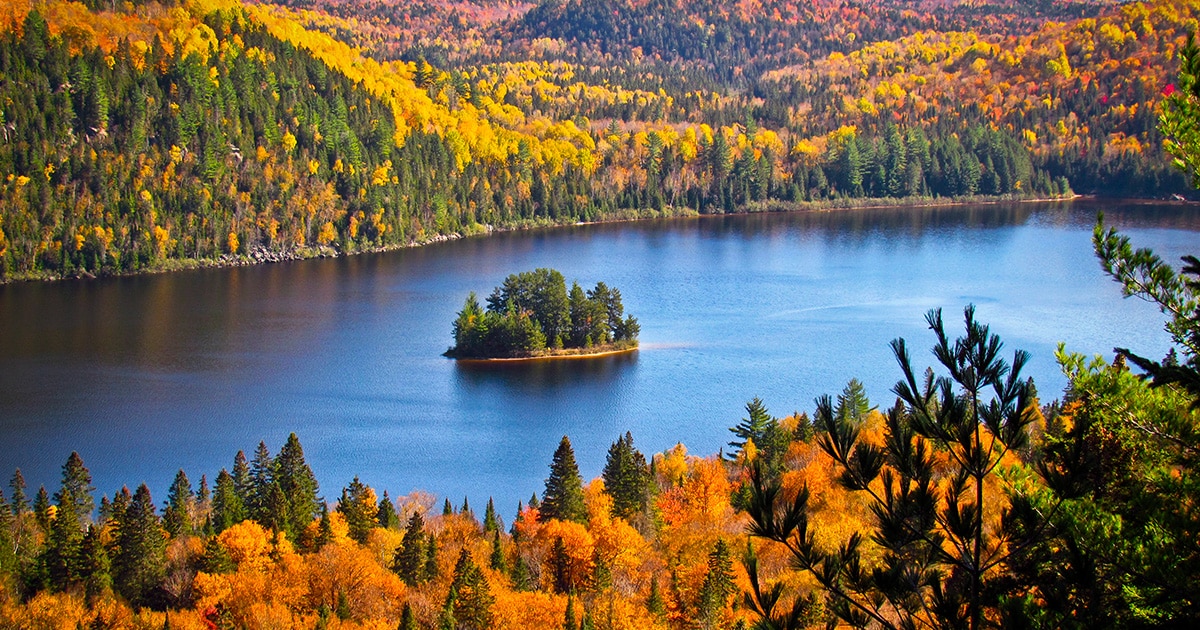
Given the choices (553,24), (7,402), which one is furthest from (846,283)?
(553,24)

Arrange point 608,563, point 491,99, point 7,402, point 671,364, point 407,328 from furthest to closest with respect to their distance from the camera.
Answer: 1. point 491,99
2. point 407,328
3. point 671,364
4. point 7,402
5. point 608,563

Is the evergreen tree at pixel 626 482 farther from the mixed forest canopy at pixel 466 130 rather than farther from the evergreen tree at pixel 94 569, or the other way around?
the mixed forest canopy at pixel 466 130

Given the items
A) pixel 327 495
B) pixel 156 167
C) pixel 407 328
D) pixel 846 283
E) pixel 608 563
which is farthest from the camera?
pixel 156 167

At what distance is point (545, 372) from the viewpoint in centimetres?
4788

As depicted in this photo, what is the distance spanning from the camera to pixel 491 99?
111 metres

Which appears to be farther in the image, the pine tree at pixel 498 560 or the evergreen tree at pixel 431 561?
the evergreen tree at pixel 431 561

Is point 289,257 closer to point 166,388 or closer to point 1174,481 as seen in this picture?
point 166,388

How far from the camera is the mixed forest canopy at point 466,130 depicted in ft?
251

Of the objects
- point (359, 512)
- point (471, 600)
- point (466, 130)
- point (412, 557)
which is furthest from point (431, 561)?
point (466, 130)

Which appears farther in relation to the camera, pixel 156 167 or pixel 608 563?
pixel 156 167

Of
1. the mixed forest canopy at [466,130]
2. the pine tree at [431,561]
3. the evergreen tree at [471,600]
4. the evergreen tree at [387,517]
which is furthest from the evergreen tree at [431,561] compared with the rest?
the mixed forest canopy at [466,130]

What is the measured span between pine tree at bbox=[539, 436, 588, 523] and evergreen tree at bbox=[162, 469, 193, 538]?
8.09 m

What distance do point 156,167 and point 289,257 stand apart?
9664mm

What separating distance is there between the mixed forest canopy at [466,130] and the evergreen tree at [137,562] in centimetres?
4686
